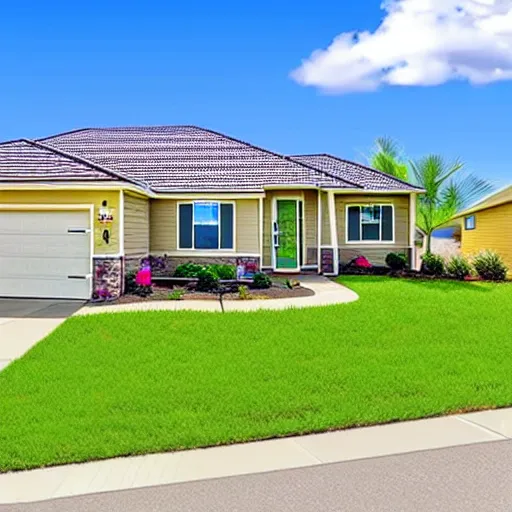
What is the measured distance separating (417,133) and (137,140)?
1408 cm

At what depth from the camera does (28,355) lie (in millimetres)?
8547

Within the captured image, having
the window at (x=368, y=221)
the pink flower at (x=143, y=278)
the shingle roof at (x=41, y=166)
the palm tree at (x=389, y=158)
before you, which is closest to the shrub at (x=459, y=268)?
the window at (x=368, y=221)

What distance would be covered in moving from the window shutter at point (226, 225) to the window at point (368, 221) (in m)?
5.15

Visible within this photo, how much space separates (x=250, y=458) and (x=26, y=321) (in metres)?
7.78

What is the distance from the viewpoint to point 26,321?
11336mm

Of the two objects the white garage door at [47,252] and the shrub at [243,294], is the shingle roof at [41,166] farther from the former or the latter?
the shrub at [243,294]

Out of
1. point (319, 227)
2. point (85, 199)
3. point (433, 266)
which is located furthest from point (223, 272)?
point (433, 266)

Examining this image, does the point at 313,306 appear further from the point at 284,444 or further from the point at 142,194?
the point at 284,444

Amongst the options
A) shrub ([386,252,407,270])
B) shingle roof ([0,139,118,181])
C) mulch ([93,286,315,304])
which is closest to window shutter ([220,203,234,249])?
mulch ([93,286,315,304])

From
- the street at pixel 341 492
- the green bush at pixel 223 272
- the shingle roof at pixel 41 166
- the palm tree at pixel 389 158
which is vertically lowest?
the street at pixel 341 492

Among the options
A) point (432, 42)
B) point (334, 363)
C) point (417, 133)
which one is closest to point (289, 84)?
point (432, 42)

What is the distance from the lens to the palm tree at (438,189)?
25578 mm

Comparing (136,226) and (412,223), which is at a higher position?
(412,223)

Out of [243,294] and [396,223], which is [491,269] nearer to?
[396,223]
